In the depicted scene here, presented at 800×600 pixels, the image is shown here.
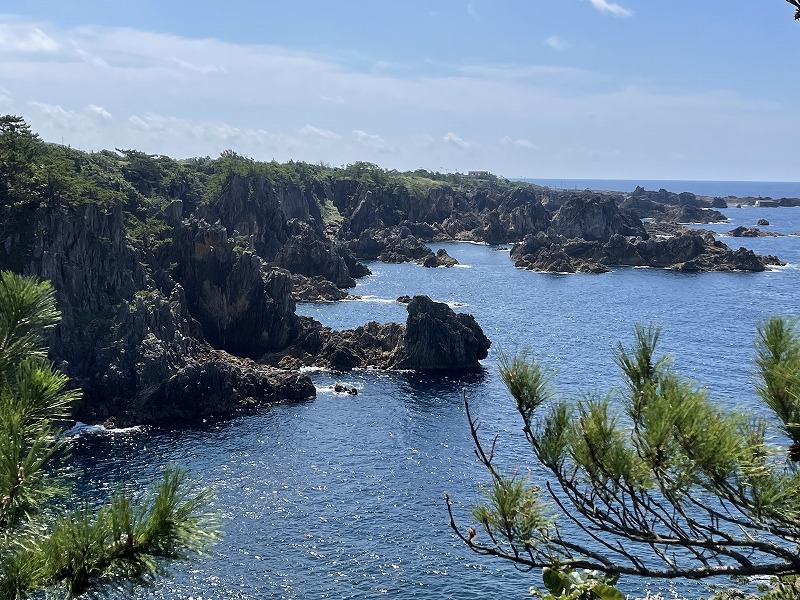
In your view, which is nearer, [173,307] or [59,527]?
[59,527]

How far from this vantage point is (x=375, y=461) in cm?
4891

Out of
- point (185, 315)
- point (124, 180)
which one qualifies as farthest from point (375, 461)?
point (124, 180)

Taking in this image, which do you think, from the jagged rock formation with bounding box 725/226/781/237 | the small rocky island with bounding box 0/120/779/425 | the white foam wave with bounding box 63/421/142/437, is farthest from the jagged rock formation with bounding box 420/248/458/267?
the white foam wave with bounding box 63/421/142/437

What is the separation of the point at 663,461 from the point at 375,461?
40.5 m

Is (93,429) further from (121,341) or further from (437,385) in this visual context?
(437,385)

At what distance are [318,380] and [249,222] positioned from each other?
66107 millimetres

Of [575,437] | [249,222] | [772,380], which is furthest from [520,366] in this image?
[249,222]

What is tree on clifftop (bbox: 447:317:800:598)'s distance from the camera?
9.09 metres

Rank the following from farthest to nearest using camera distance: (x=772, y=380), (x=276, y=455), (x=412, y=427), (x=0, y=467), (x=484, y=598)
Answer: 1. (x=412, y=427)
2. (x=276, y=455)
3. (x=484, y=598)
4. (x=772, y=380)
5. (x=0, y=467)

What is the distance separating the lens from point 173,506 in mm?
8695

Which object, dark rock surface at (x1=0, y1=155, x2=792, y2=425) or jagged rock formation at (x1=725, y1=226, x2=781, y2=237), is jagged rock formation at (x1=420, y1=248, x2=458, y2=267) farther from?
jagged rock formation at (x1=725, y1=226, x2=781, y2=237)

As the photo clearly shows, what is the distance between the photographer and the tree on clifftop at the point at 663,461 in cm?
909

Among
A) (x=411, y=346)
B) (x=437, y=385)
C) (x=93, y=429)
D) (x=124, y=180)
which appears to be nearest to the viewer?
(x=93, y=429)

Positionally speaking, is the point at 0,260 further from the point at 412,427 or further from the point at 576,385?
the point at 576,385
